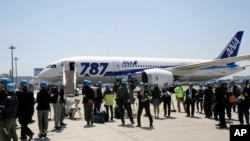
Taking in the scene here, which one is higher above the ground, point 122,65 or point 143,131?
point 122,65

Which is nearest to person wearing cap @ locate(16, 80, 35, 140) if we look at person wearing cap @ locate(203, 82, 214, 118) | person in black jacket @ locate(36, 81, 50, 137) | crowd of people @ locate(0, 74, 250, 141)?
crowd of people @ locate(0, 74, 250, 141)

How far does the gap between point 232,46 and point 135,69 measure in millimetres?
16348

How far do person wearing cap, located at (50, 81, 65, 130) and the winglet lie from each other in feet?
101

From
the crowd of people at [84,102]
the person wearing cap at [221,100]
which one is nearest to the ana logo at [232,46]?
the crowd of people at [84,102]

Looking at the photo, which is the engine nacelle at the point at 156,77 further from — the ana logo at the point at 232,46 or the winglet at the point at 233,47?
the ana logo at the point at 232,46

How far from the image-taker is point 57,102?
1051 cm

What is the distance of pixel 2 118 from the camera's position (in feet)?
22.0

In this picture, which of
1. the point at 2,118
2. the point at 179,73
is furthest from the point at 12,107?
the point at 179,73

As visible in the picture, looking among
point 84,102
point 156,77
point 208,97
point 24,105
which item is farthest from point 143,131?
point 156,77

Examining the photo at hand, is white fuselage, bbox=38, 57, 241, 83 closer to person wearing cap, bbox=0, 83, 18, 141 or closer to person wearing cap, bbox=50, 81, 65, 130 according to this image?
person wearing cap, bbox=50, 81, 65, 130

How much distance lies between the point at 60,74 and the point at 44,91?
59.9 ft

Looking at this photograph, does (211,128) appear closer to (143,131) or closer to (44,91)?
(143,131)

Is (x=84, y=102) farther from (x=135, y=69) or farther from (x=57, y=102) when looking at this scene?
(x=135, y=69)

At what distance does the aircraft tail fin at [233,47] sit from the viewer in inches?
1474
